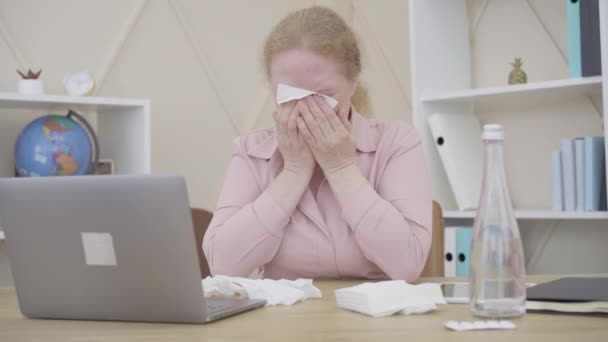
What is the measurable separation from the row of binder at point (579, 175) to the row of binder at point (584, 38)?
206mm

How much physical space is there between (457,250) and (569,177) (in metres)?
0.43

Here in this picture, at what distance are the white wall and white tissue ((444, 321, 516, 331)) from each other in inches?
77.7

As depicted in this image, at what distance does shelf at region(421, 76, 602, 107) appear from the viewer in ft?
8.14

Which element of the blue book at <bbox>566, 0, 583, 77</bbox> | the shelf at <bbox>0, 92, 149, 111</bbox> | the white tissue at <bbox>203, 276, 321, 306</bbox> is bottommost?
the white tissue at <bbox>203, 276, 321, 306</bbox>

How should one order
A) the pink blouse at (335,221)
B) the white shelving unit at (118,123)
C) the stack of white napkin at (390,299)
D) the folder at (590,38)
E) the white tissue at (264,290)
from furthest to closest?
the white shelving unit at (118,123) < the folder at (590,38) < the pink blouse at (335,221) < the white tissue at (264,290) < the stack of white napkin at (390,299)

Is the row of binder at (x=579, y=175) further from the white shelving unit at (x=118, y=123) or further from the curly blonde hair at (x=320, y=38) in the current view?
the white shelving unit at (x=118, y=123)

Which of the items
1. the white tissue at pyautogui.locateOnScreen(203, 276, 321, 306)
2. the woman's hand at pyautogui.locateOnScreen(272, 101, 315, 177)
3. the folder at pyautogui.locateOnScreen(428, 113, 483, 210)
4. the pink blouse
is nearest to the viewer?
the white tissue at pyautogui.locateOnScreen(203, 276, 321, 306)

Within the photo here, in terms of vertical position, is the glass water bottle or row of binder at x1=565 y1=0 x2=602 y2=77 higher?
row of binder at x1=565 y1=0 x2=602 y2=77

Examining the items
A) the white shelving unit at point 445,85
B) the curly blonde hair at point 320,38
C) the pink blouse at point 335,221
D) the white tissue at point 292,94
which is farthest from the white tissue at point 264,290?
the white shelving unit at point 445,85

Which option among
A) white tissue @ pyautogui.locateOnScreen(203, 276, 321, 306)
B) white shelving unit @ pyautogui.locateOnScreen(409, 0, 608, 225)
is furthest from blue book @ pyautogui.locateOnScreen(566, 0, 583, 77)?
white tissue @ pyautogui.locateOnScreen(203, 276, 321, 306)

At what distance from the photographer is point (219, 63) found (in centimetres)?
327

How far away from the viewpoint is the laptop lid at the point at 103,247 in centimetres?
93

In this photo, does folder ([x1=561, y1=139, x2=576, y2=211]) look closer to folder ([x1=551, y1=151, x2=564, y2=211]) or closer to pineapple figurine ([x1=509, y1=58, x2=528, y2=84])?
folder ([x1=551, y1=151, x2=564, y2=211])

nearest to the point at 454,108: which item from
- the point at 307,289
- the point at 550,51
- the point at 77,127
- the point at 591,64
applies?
the point at 550,51
